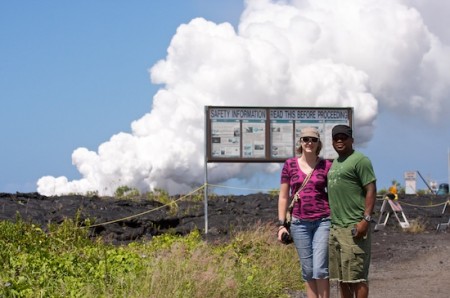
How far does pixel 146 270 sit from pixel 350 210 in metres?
2.73

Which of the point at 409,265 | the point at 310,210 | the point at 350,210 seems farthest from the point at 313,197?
the point at 409,265

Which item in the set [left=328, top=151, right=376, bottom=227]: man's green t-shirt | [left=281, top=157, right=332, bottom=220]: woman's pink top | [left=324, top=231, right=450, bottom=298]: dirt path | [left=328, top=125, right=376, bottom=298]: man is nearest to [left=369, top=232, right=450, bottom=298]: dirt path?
[left=324, top=231, right=450, bottom=298]: dirt path

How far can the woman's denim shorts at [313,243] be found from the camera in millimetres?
8008

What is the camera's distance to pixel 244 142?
1942cm

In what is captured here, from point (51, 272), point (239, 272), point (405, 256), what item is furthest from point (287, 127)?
point (51, 272)

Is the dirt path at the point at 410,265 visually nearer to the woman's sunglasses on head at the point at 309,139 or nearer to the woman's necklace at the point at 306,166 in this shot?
the woman's necklace at the point at 306,166

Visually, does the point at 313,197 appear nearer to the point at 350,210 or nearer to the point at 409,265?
the point at 350,210

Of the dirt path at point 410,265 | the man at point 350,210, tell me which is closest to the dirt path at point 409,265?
the dirt path at point 410,265

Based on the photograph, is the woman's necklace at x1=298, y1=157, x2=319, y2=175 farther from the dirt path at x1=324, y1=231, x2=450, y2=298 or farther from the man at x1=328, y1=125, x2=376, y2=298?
the dirt path at x1=324, y1=231, x2=450, y2=298

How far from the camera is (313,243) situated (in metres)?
8.10

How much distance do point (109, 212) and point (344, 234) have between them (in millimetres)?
13314

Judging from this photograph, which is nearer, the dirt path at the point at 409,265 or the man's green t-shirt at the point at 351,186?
the man's green t-shirt at the point at 351,186

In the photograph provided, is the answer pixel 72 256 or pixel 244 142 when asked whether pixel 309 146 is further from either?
pixel 244 142

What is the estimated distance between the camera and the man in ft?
25.0
